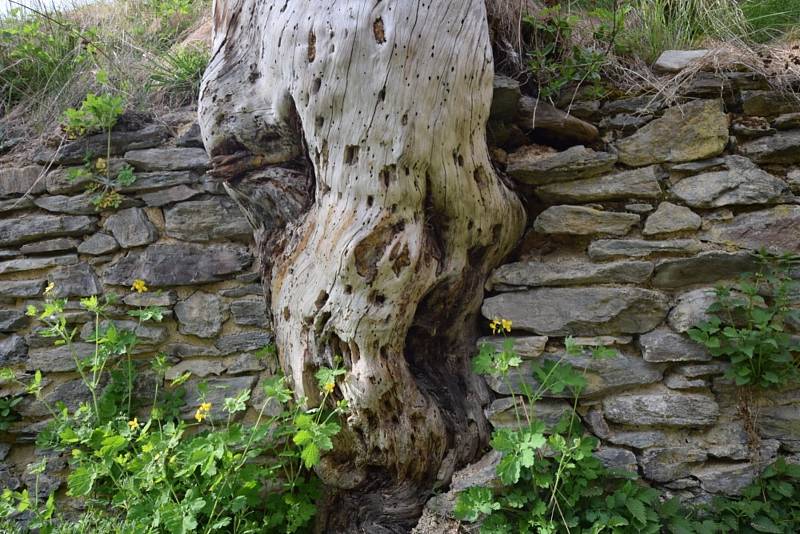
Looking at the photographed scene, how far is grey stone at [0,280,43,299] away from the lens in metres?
2.62

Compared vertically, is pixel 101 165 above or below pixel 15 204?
above

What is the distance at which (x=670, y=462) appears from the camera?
81.3 inches

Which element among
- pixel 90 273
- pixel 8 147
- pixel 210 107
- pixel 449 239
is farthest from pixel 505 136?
pixel 8 147

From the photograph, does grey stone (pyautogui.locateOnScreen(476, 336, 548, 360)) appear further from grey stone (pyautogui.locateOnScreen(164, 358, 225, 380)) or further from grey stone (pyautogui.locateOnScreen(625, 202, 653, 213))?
grey stone (pyautogui.locateOnScreen(164, 358, 225, 380))

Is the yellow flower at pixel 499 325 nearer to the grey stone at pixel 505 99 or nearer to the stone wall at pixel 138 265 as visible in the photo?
the grey stone at pixel 505 99

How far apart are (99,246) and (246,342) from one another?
2.95 feet

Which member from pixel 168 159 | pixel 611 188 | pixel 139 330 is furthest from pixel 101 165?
pixel 611 188

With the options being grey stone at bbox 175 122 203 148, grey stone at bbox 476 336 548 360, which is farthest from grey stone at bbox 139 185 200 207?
grey stone at bbox 476 336 548 360

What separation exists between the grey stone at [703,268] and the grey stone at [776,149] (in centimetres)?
44

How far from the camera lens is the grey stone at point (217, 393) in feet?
8.06

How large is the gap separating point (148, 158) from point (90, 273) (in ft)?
2.09

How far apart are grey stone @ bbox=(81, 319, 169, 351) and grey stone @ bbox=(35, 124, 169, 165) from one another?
852 millimetres

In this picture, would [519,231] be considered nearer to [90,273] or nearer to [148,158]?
[148,158]

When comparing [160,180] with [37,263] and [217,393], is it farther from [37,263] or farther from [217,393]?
[217,393]
